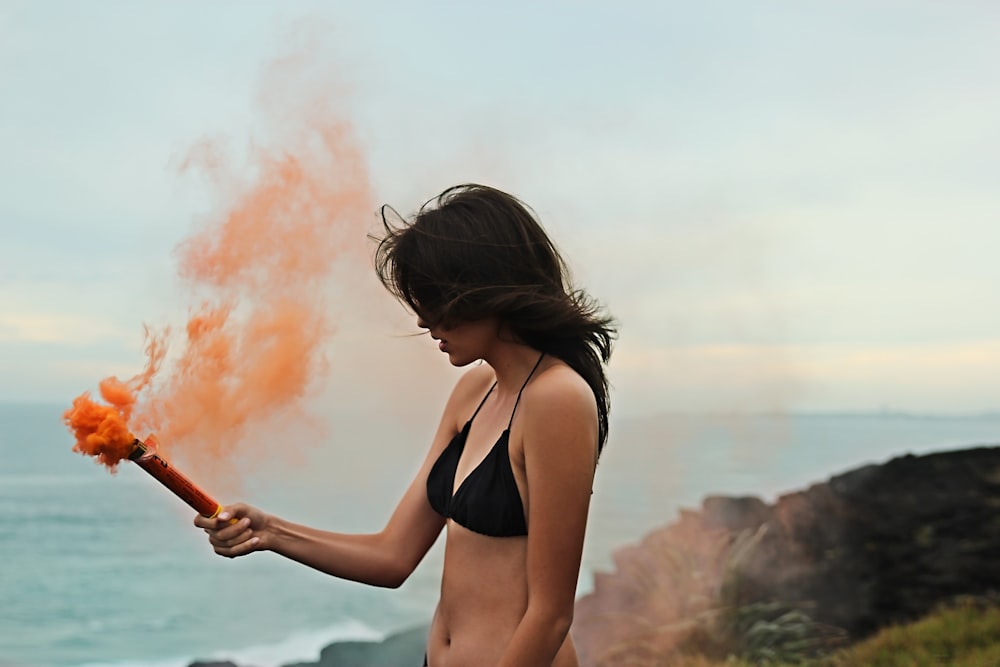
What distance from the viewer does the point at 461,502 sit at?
195 cm

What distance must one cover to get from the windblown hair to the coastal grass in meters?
4.34

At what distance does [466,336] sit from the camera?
1.93m

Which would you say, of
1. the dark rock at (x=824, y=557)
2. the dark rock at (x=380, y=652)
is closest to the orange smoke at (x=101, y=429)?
the dark rock at (x=824, y=557)

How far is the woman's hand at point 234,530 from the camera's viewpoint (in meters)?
2.10

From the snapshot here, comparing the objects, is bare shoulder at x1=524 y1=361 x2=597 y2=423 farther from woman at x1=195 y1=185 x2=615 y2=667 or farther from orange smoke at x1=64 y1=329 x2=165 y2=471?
orange smoke at x1=64 y1=329 x2=165 y2=471

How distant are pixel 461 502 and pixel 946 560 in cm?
497

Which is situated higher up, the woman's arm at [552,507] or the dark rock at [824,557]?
the dark rock at [824,557]

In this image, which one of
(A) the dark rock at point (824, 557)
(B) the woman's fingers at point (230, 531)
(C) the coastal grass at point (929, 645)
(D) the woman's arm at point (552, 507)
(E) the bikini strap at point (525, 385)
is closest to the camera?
(D) the woman's arm at point (552, 507)

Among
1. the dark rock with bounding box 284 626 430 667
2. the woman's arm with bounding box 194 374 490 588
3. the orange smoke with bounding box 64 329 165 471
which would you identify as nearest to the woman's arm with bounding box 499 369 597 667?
the woman's arm with bounding box 194 374 490 588

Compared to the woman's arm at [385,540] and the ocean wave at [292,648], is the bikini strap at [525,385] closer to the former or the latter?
the woman's arm at [385,540]

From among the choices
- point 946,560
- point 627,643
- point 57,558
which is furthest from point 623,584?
point 57,558

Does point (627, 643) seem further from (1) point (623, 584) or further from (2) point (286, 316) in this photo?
(2) point (286, 316)

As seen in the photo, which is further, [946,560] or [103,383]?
[946,560]

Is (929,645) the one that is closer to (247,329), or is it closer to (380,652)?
(380,652)
